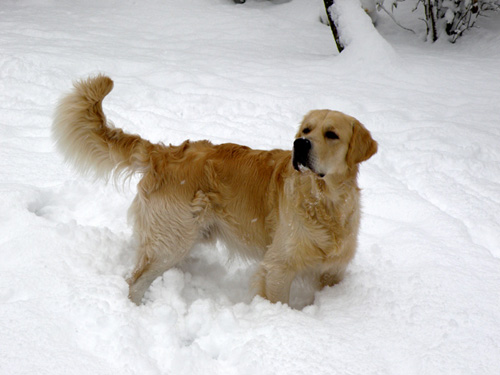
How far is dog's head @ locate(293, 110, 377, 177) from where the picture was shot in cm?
281

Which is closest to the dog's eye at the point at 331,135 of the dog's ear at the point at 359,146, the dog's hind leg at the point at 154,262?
the dog's ear at the point at 359,146

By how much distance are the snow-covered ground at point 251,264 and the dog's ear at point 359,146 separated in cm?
89

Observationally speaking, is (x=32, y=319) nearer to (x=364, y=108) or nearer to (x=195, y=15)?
(x=364, y=108)

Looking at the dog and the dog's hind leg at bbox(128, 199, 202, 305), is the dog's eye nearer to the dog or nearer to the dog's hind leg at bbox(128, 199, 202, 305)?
the dog

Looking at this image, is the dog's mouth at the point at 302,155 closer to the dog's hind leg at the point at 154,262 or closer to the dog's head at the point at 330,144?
the dog's head at the point at 330,144

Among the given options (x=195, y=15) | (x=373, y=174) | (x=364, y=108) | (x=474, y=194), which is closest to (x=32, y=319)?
(x=373, y=174)

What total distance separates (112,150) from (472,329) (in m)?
2.63

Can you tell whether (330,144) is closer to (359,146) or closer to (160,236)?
(359,146)

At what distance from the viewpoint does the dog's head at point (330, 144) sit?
2.81 m

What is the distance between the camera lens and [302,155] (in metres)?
2.81

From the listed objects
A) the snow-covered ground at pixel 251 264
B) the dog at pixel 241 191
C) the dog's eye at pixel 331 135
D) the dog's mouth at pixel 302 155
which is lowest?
the snow-covered ground at pixel 251 264

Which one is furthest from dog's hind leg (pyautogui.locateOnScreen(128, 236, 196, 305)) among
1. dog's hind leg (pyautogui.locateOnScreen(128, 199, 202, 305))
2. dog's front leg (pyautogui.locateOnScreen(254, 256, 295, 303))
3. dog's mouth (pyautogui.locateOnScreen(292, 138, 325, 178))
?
dog's mouth (pyautogui.locateOnScreen(292, 138, 325, 178))

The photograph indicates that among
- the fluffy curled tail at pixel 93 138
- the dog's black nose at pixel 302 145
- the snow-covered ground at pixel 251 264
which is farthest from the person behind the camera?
the fluffy curled tail at pixel 93 138

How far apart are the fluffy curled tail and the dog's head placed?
1.13 meters
